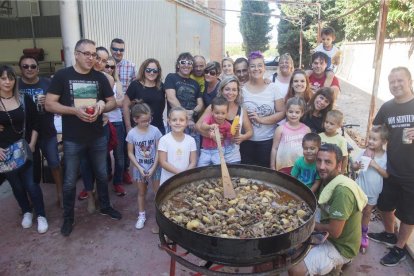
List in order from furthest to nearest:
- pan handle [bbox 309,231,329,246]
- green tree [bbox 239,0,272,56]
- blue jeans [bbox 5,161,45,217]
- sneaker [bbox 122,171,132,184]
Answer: green tree [bbox 239,0,272,56]
sneaker [bbox 122,171,132,184]
blue jeans [bbox 5,161,45,217]
pan handle [bbox 309,231,329,246]

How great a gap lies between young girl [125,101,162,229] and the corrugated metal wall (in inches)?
131

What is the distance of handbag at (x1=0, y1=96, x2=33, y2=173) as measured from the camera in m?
3.61

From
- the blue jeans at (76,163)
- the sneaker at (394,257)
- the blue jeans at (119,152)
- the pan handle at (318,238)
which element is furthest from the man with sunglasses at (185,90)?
the sneaker at (394,257)

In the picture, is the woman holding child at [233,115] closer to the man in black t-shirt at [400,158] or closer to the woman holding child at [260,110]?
the woman holding child at [260,110]

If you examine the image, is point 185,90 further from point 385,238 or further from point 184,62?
point 385,238

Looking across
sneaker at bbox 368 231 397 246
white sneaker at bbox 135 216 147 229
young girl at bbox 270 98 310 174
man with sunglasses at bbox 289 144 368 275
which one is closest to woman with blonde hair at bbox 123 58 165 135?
white sneaker at bbox 135 216 147 229

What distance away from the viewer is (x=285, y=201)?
101 inches

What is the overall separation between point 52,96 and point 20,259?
1.72 m

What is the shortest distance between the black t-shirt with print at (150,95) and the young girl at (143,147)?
0.38 m

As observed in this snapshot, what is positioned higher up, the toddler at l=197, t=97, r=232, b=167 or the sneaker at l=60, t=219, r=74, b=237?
the toddler at l=197, t=97, r=232, b=167

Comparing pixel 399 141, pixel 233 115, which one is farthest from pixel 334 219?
pixel 233 115

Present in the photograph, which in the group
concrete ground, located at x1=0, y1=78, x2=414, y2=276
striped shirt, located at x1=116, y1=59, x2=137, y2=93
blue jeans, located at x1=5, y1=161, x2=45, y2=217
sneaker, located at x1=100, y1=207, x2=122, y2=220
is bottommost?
concrete ground, located at x1=0, y1=78, x2=414, y2=276

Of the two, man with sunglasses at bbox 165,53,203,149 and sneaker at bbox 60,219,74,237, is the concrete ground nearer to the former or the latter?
sneaker at bbox 60,219,74,237

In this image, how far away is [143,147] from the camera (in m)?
3.95
